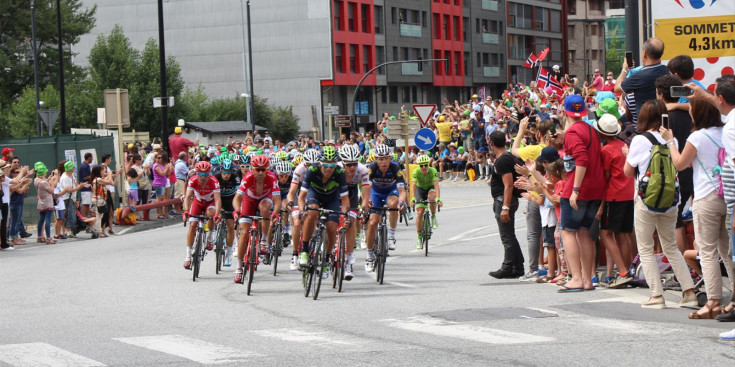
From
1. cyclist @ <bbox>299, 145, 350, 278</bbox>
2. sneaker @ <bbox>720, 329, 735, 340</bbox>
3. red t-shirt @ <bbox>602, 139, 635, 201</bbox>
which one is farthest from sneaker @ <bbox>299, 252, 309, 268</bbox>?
sneaker @ <bbox>720, 329, 735, 340</bbox>

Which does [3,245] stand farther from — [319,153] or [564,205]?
[564,205]

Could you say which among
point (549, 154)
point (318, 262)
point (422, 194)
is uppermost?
point (549, 154)

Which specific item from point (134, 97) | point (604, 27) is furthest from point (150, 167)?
point (604, 27)

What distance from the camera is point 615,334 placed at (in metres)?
9.91

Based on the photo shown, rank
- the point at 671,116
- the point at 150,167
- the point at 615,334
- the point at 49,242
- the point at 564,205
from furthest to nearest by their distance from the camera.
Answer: the point at 150,167
the point at 49,242
the point at 564,205
the point at 671,116
the point at 615,334

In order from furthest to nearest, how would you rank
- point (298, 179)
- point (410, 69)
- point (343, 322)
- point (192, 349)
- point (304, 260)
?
point (410, 69)
point (298, 179)
point (304, 260)
point (343, 322)
point (192, 349)

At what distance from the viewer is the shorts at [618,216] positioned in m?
12.9

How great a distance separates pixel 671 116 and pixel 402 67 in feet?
259

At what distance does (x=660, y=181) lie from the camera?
11062 millimetres

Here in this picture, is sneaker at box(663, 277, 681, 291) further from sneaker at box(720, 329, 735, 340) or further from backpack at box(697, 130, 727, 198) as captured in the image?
sneaker at box(720, 329, 735, 340)

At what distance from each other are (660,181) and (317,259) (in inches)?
182

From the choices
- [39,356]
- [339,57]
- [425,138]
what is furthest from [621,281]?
[339,57]

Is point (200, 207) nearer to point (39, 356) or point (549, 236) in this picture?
point (549, 236)

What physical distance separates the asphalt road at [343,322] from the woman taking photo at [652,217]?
0.80 feet
